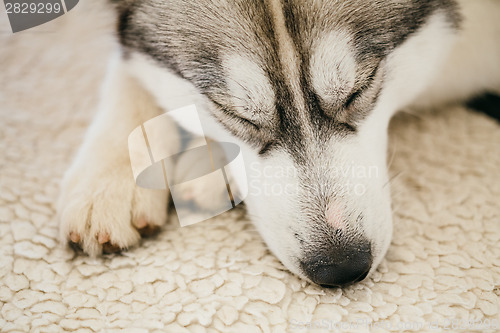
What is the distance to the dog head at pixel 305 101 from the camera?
0.82 metres

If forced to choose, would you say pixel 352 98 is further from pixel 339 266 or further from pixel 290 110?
pixel 339 266

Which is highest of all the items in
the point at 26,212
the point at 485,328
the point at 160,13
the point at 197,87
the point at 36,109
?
the point at 160,13

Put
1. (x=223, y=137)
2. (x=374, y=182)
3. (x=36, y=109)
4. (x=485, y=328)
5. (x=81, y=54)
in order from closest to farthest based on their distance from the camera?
(x=485, y=328) < (x=374, y=182) < (x=223, y=137) < (x=36, y=109) < (x=81, y=54)

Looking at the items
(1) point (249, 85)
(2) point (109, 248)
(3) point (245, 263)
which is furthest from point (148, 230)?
(1) point (249, 85)

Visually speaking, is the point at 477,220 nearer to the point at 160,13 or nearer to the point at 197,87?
the point at 197,87

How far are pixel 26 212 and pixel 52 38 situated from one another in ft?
2.50

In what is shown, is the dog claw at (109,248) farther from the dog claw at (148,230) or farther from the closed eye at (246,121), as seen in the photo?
the closed eye at (246,121)

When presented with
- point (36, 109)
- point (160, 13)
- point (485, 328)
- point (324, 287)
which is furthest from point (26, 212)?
point (485, 328)

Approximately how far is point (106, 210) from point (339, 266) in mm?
494

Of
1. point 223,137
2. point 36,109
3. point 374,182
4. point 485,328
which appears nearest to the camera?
point 485,328

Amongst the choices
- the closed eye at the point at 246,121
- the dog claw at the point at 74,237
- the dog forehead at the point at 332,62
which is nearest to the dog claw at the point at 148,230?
the dog claw at the point at 74,237

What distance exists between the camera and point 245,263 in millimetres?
870

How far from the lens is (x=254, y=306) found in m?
0.77

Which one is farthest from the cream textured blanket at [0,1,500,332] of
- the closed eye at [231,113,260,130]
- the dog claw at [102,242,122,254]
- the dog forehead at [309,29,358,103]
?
the dog forehead at [309,29,358,103]
